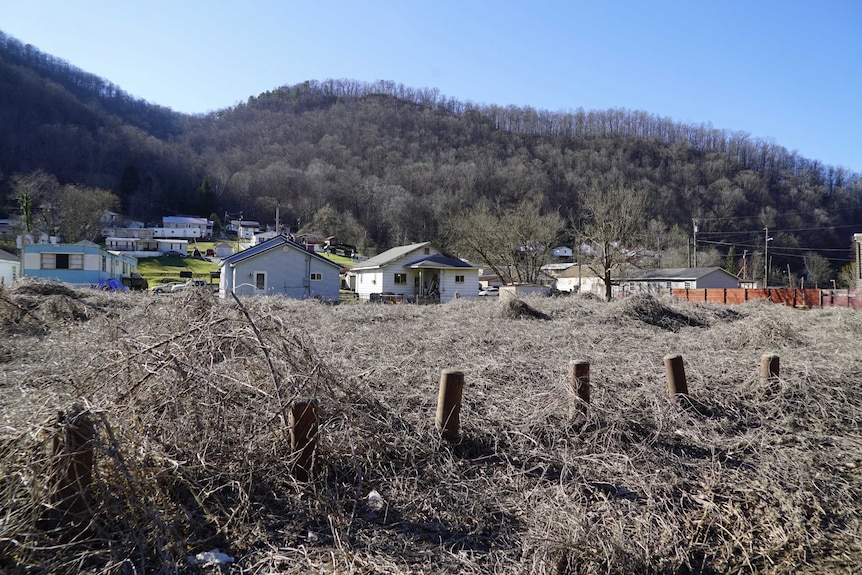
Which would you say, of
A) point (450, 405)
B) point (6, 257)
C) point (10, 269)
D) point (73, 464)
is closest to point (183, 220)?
point (6, 257)

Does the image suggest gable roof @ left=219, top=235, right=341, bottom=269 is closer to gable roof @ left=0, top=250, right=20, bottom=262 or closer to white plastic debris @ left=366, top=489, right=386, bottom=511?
gable roof @ left=0, top=250, right=20, bottom=262

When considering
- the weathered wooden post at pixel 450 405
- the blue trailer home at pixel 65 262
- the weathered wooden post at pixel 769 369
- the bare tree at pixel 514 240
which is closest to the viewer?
the weathered wooden post at pixel 450 405

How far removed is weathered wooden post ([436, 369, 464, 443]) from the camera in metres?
3.91

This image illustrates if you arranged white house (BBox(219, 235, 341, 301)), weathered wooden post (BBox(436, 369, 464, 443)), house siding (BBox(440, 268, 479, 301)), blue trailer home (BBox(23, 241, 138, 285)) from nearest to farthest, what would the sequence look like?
1. weathered wooden post (BBox(436, 369, 464, 443))
2. white house (BBox(219, 235, 341, 301))
3. blue trailer home (BBox(23, 241, 138, 285))
4. house siding (BBox(440, 268, 479, 301))

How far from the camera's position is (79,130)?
331ft

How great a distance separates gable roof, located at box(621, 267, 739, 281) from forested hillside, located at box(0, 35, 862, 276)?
40.8 ft

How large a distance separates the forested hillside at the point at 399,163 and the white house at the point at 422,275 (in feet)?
99.5

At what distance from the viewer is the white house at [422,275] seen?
114 feet

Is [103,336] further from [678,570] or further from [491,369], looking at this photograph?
[678,570]

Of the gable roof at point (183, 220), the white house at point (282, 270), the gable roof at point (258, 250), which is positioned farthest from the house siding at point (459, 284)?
the gable roof at point (183, 220)

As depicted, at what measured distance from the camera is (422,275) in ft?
118

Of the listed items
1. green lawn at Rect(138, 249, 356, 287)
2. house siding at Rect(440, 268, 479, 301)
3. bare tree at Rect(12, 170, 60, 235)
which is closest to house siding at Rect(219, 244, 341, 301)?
house siding at Rect(440, 268, 479, 301)

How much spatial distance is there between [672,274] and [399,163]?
243 ft

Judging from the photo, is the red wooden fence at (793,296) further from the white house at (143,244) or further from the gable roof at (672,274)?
the white house at (143,244)
